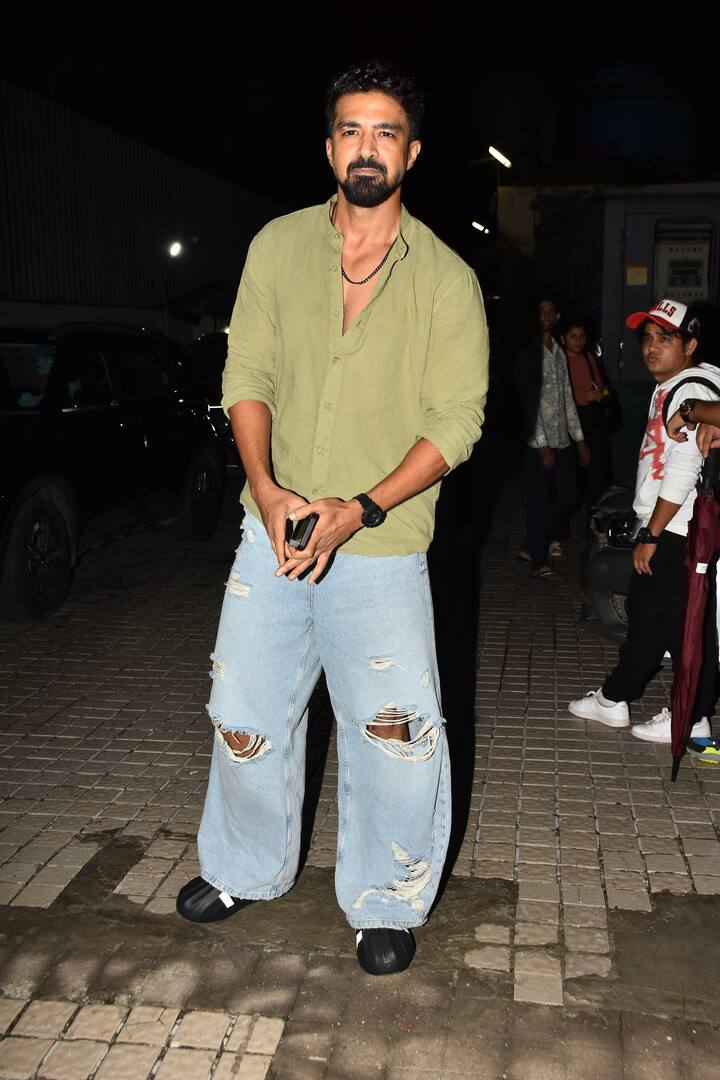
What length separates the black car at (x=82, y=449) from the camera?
6852 mm

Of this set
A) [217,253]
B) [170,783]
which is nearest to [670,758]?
[170,783]

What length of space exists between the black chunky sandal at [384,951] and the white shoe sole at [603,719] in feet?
7.38

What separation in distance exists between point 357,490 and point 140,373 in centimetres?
643

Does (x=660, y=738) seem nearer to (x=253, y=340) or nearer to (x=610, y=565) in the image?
(x=610, y=565)

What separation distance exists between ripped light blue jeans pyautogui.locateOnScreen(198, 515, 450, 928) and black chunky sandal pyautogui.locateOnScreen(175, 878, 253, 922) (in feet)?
0.77

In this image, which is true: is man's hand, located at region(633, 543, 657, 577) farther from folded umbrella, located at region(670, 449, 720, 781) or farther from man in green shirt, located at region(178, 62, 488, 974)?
man in green shirt, located at region(178, 62, 488, 974)

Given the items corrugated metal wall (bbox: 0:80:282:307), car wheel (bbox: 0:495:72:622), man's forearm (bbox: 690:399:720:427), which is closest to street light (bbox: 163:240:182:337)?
corrugated metal wall (bbox: 0:80:282:307)

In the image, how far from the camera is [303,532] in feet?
8.27

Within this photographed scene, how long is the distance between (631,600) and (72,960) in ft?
9.12

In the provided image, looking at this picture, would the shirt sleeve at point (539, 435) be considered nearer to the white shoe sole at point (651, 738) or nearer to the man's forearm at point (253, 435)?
the white shoe sole at point (651, 738)

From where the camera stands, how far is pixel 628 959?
307cm

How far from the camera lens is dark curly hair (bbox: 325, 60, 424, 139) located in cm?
259

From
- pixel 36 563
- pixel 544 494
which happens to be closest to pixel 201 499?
pixel 36 563

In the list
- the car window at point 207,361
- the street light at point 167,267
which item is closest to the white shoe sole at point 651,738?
the car window at point 207,361
